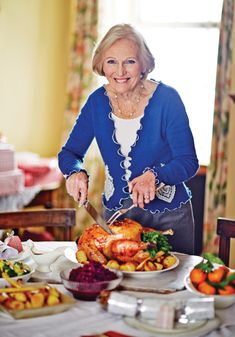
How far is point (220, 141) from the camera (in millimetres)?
4223

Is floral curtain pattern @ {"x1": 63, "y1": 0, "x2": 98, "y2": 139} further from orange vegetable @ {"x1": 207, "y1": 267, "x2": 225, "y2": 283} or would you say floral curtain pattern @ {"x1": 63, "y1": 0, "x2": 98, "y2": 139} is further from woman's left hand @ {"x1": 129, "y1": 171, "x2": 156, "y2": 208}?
orange vegetable @ {"x1": 207, "y1": 267, "x2": 225, "y2": 283}

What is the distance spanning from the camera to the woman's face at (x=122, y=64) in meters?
2.35

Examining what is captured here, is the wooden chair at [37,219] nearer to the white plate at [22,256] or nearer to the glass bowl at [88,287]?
the white plate at [22,256]

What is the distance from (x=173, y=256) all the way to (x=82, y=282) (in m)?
0.41

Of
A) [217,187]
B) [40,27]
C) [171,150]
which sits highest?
[40,27]

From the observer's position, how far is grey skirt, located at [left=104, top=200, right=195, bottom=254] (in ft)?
8.11

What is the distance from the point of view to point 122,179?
247cm

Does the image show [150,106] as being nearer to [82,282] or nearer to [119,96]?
[119,96]

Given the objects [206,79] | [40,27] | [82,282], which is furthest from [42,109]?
[82,282]

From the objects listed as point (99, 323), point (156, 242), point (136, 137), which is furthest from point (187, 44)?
point (99, 323)

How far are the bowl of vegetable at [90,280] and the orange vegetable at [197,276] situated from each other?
0.19 metres

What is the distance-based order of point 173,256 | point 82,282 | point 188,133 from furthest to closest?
point 188,133
point 173,256
point 82,282

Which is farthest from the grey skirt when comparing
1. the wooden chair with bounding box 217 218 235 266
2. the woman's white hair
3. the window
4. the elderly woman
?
the window

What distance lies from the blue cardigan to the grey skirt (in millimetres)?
24
